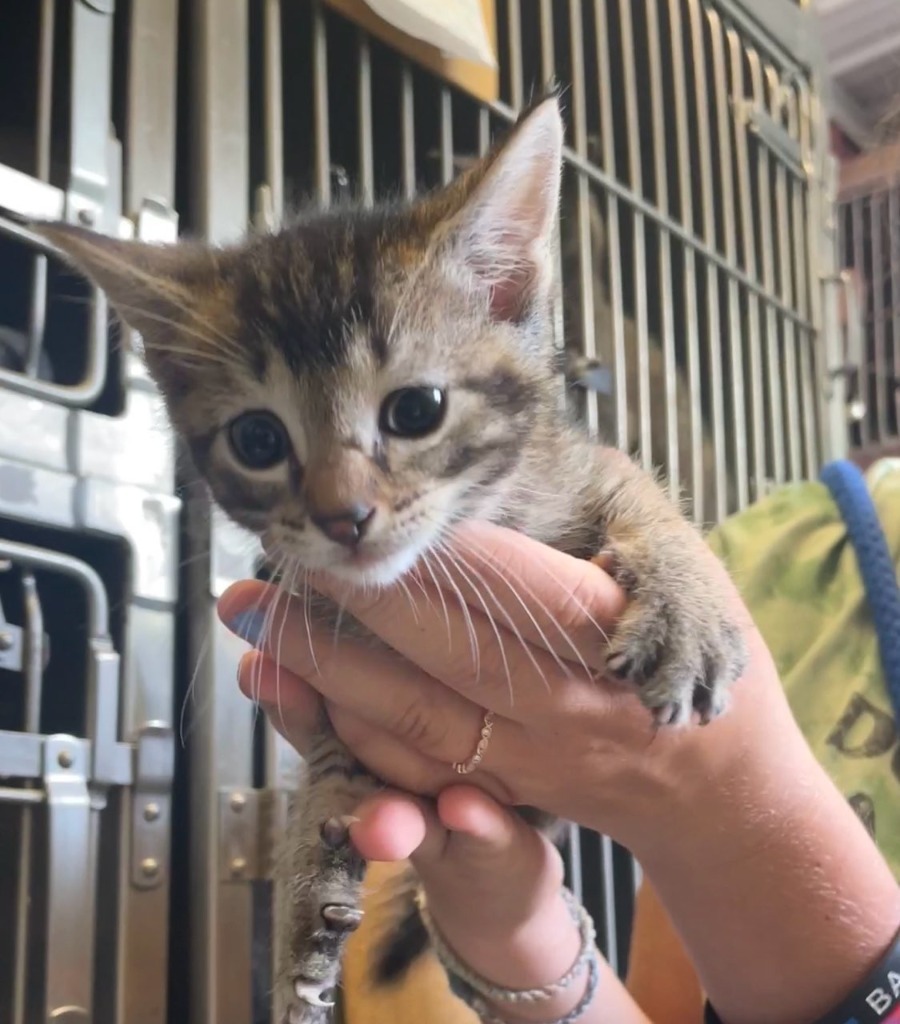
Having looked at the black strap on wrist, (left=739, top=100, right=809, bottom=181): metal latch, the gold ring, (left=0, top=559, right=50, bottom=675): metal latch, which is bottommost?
the black strap on wrist

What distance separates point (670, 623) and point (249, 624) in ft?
0.89

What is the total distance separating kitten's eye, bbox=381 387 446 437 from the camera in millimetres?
654

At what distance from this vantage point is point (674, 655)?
24.0 inches

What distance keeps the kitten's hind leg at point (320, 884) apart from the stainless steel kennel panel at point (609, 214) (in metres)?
0.13

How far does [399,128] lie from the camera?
3.73 ft

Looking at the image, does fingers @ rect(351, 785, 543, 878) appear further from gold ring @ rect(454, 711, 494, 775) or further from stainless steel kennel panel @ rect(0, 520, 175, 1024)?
stainless steel kennel panel @ rect(0, 520, 175, 1024)

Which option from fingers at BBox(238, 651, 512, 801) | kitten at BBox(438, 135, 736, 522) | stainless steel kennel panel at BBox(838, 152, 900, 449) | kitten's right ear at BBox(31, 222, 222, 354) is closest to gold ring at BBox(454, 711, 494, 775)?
fingers at BBox(238, 651, 512, 801)

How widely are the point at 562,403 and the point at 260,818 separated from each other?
406 millimetres

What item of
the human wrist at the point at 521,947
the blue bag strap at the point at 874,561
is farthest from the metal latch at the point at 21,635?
the blue bag strap at the point at 874,561

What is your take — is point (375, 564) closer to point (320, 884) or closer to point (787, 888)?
point (320, 884)

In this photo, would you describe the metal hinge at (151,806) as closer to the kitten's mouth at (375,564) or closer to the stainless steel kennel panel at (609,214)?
the stainless steel kennel panel at (609,214)

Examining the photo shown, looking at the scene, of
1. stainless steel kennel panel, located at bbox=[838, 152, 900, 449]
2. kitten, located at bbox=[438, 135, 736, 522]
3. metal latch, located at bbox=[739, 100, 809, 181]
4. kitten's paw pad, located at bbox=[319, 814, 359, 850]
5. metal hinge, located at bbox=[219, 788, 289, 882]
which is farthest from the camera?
stainless steel kennel panel, located at bbox=[838, 152, 900, 449]

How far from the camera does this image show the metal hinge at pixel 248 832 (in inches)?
33.7

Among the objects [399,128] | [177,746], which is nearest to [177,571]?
[177,746]
